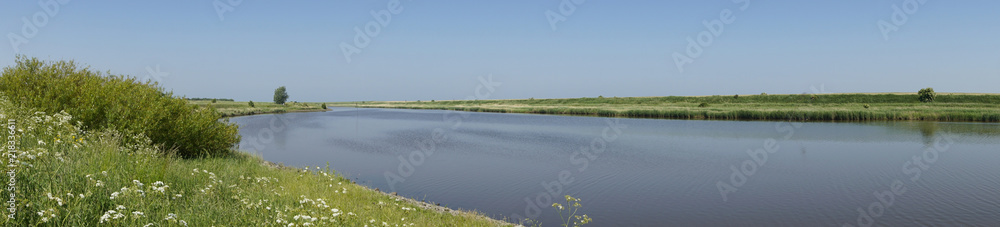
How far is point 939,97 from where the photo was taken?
84000mm

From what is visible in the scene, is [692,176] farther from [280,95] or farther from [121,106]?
[280,95]

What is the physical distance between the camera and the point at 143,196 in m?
6.11

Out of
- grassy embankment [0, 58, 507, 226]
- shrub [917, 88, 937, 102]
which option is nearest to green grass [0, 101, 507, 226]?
grassy embankment [0, 58, 507, 226]

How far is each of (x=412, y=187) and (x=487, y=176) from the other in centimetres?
296

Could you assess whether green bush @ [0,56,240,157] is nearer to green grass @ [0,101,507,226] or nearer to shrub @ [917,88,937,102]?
green grass @ [0,101,507,226]

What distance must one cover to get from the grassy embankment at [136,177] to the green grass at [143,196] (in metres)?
0.02

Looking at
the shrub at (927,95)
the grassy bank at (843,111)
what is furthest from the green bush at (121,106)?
the shrub at (927,95)

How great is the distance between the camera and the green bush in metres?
12.0

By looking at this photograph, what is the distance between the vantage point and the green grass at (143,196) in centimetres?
534

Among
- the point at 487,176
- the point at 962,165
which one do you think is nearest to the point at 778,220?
the point at 487,176

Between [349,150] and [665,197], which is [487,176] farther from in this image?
[349,150]

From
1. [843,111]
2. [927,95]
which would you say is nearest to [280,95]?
[843,111]

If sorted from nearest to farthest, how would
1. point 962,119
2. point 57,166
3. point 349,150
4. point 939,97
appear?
point 57,166 < point 349,150 < point 962,119 < point 939,97

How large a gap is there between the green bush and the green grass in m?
1.44
